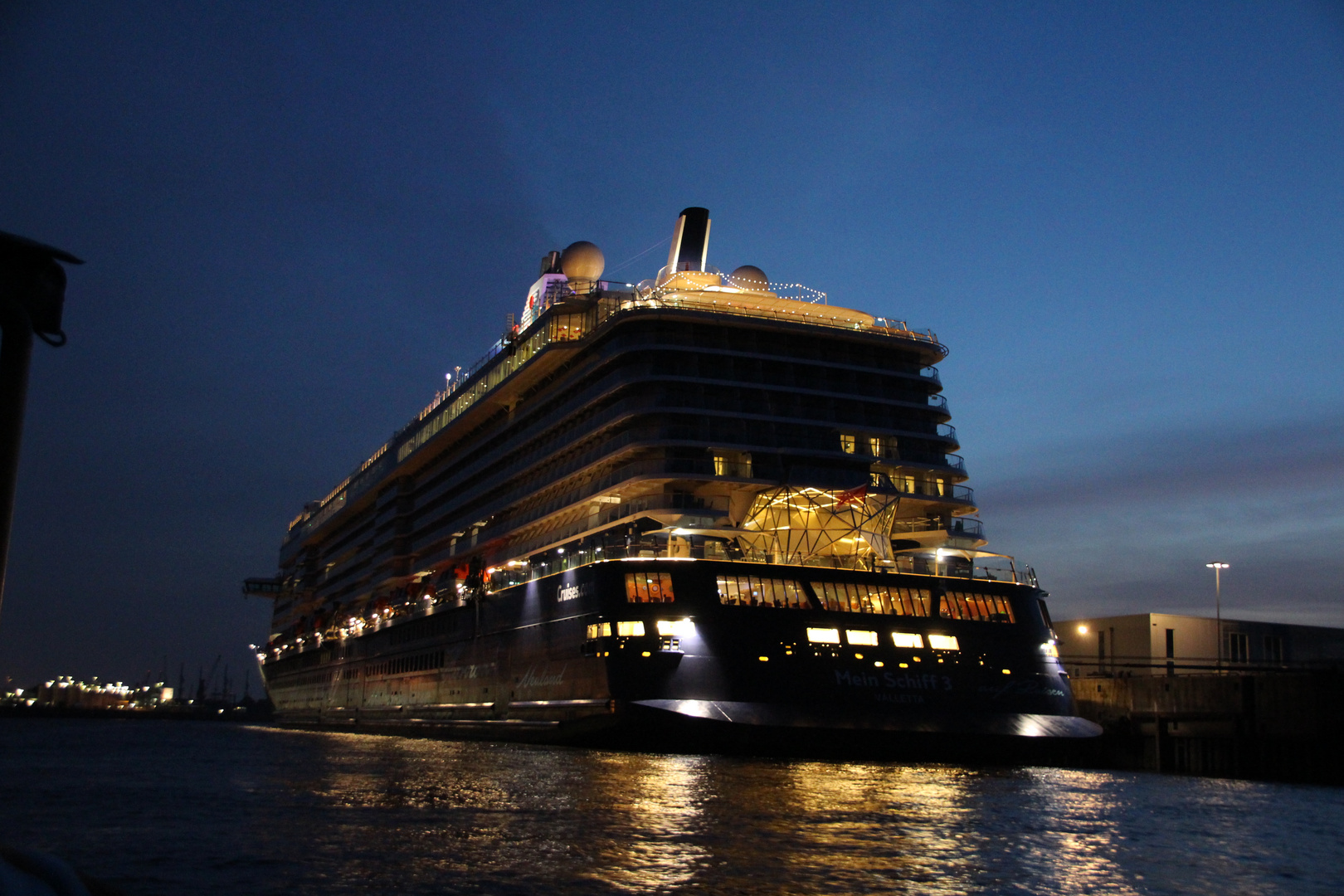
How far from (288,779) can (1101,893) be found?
67.1ft

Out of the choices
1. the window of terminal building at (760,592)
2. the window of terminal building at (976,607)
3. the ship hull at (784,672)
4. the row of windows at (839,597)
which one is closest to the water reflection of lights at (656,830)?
the ship hull at (784,672)

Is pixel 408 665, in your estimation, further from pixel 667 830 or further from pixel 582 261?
pixel 667 830

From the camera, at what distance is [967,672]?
3528 cm

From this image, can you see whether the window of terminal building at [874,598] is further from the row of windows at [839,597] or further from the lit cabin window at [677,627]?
the lit cabin window at [677,627]

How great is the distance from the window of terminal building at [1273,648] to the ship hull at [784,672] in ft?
78.6

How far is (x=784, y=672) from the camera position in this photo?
33625 mm

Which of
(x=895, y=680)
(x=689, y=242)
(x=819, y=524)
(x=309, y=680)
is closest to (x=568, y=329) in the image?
(x=689, y=242)

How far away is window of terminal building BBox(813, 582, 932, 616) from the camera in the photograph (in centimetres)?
3541

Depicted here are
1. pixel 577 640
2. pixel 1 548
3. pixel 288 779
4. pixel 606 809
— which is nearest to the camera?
pixel 1 548

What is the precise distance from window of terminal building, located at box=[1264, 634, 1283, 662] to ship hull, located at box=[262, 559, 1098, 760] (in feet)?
78.6

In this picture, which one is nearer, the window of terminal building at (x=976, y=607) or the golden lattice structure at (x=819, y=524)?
the window of terminal building at (x=976, y=607)

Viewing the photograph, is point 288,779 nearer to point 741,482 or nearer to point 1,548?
point 741,482

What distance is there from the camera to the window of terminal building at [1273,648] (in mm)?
54969

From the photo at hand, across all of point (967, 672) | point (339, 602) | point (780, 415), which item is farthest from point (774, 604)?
point (339, 602)
